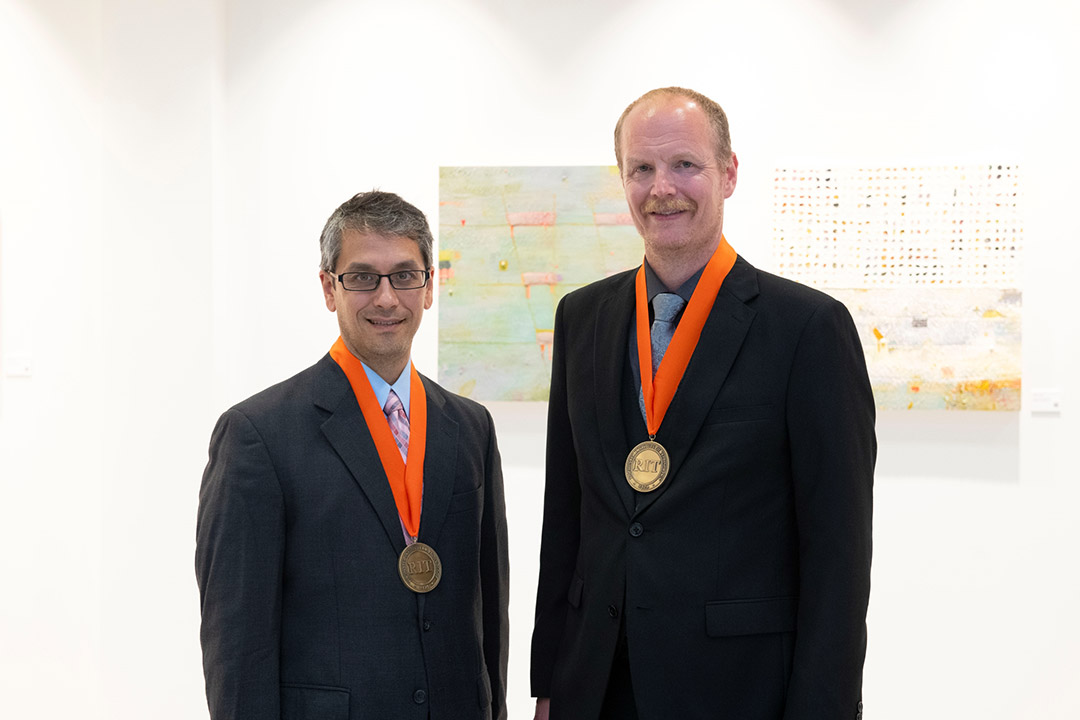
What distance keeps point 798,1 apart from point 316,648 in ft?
11.4

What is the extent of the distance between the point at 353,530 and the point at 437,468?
9.6 inches

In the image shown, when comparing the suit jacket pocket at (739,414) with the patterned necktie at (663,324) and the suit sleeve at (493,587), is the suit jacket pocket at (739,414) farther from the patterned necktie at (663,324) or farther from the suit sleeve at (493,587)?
the suit sleeve at (493,587)

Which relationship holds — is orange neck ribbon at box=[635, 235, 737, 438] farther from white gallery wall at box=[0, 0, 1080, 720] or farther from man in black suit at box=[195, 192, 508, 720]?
white gallery wall at box=[0, 0, 1080, 720]

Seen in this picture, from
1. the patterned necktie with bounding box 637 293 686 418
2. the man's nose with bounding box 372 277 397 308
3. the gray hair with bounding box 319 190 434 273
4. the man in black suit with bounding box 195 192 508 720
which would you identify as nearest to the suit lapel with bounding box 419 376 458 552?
the man in black suit with bounding box 195 192 508 720

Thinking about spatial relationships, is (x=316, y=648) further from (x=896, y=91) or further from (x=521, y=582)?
(x=896, y=91)

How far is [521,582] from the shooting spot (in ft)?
14.7

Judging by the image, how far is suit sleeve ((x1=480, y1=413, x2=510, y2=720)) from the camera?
8.00ft

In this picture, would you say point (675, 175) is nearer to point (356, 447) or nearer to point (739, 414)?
point (739, 414)

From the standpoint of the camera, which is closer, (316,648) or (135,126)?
(316,648)

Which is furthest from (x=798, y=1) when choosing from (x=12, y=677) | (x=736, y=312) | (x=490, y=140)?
(x=12, y=677)

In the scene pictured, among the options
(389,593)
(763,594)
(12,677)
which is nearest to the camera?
(763,594)

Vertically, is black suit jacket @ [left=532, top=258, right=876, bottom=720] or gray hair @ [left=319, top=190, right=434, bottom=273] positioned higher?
gray hair @ [left=319, top=190, right=434, bottom=273]

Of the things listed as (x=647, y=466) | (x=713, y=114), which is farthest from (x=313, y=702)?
(x=713, y=114)

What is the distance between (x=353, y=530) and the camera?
2104 mm
